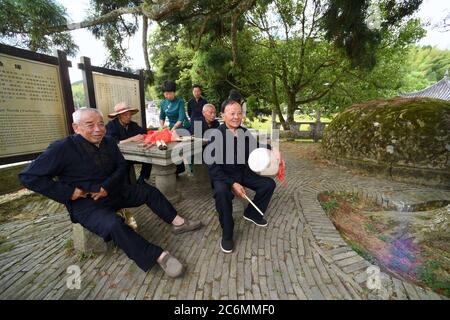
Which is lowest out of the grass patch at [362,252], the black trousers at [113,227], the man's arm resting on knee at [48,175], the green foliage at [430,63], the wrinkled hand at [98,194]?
the grass patch at [362,252]

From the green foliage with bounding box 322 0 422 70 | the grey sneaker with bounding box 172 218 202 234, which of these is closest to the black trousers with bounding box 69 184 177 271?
the grey sneaker with bounding box 172 218 202 234

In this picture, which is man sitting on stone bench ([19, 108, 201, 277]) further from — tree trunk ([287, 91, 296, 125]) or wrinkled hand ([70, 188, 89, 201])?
tree trunk ([287, 91, 296, 125])

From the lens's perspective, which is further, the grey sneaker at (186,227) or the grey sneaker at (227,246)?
the grey sneaker at (186,227)

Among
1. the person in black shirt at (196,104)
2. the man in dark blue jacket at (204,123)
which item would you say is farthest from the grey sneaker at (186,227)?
the person in black shirt at (196,104)

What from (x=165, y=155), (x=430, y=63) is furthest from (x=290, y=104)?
(x=430, y=63)

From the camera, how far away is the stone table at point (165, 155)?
3.31m

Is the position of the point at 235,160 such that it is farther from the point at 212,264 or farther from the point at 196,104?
the point at 196,104

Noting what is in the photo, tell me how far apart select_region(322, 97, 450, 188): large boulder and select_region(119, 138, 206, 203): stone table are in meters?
4.27

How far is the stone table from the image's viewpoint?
3.31 meters

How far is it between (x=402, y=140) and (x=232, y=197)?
15.1 feet

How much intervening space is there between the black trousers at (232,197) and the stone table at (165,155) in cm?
88

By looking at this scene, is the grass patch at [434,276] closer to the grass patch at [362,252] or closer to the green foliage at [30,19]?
the grass patch at [362,252]

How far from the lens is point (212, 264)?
2.41 metres
